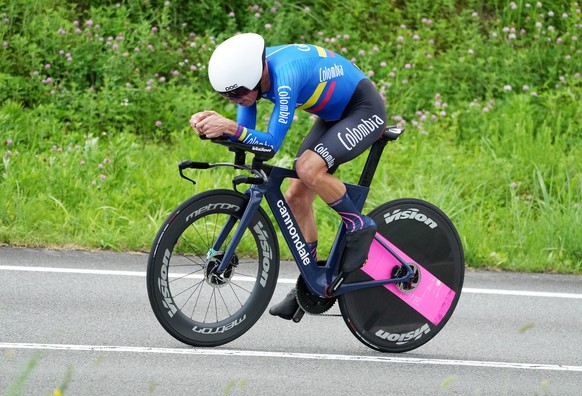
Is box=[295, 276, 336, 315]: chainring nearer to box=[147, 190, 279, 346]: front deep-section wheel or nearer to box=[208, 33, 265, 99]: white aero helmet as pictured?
box=[147, 190, 279, 346]: front deep-section wheel

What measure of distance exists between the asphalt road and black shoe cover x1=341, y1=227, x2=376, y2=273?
58 centimetres

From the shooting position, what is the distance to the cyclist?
5770mm

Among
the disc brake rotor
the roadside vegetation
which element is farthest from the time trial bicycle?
the roadside vegetation

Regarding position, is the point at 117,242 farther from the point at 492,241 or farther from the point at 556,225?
the point at 556,225

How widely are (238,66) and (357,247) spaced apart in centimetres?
137

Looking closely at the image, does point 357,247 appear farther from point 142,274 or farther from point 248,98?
point 142,274

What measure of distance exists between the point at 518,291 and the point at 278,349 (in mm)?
2796

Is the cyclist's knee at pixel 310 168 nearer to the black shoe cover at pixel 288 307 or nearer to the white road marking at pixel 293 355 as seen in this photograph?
the black shoe cover at pixel 288 307

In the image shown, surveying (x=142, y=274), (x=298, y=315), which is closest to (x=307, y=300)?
(x=298, y=315)

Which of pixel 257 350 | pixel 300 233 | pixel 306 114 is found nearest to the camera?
pixel 300 233

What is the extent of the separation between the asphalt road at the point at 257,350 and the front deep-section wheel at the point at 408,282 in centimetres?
15

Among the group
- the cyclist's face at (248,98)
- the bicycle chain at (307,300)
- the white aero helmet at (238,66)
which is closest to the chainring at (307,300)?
the bicycle chain at (307,300)

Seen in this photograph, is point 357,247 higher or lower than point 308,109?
lower

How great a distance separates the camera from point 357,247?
21.1 ft
